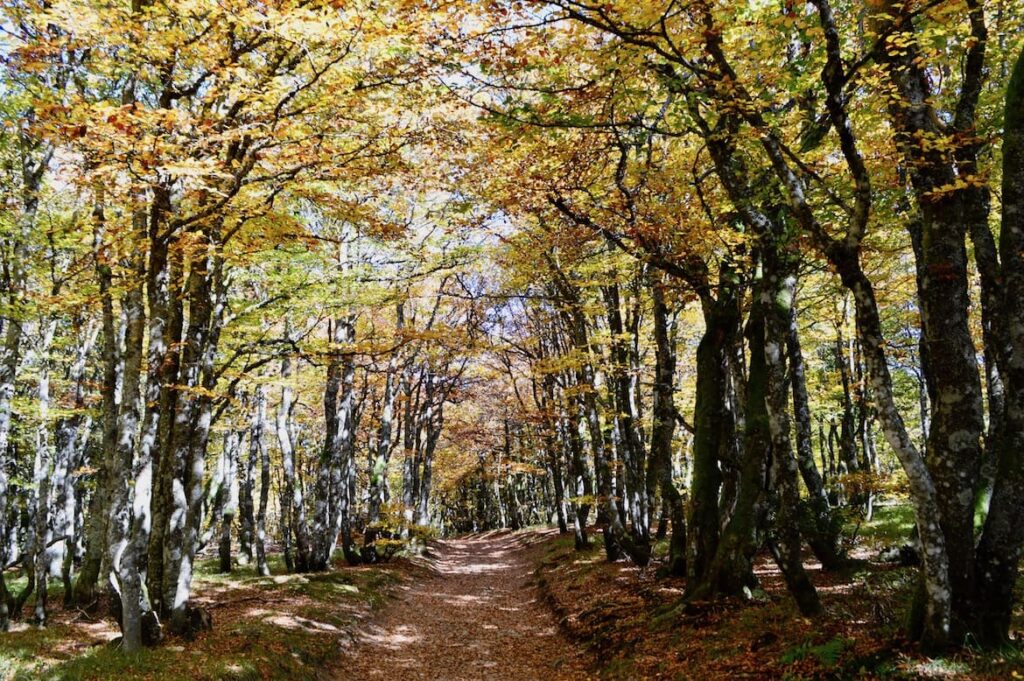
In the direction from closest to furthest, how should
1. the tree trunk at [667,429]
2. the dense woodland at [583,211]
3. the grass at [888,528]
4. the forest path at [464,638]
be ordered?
the dense woodland at [583,211]
the forest path at [464,638]
the tree trunk at [667,429]
the grass at [888,528]

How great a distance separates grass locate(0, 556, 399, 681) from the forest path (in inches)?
27.6

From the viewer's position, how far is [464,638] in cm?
1317

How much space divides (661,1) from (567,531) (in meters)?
29.6

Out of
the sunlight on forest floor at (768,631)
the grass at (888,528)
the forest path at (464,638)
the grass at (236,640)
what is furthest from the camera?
the grass at (888,528)

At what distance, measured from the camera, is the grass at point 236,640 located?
8.16 meters

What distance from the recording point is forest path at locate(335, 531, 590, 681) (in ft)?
34.9

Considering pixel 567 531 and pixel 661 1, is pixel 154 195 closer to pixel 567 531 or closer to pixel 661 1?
pixel 661 1

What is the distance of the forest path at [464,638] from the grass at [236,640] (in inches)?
27.6

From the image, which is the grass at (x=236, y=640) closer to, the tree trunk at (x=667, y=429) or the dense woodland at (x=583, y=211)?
the dense woodland at (x=583, y=211)

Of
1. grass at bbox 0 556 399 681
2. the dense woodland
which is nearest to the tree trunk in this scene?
the dense woodland

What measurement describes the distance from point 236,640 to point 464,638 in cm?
502

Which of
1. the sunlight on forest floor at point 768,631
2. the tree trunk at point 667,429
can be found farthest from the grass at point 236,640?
the tree trunk at point 667,429

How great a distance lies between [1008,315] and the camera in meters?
5.81

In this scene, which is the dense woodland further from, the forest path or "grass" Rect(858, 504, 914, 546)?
the forest path
